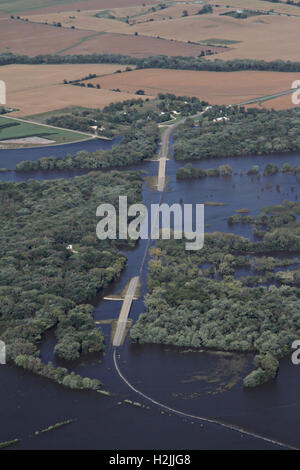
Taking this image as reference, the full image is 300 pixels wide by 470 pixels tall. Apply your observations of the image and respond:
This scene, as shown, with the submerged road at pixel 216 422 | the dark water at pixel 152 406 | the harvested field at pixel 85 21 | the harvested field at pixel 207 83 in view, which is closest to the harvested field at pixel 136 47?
the harvested field at pixel 85 21

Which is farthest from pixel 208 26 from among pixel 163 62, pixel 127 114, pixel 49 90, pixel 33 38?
pixel 127 114

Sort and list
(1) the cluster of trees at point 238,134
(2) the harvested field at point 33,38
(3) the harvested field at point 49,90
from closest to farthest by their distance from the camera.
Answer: (1) the cluster of trees at point 238,134 < (3) the harvested field at point 49,90 < (2) the harvested field at point 33,38

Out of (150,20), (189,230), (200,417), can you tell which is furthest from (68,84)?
(200,417)

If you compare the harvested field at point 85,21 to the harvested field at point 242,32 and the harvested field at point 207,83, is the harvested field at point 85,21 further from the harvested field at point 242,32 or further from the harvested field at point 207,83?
the harvested field at point 207,83

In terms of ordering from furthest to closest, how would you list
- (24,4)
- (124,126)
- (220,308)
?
1. (24,4)
2. (124,126)
3. (220,308)

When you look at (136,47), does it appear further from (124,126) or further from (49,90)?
(124,126)

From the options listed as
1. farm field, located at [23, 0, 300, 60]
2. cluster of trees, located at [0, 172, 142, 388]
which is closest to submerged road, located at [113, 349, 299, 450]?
cluster of trees, located at [0, 172, 142, 388]
